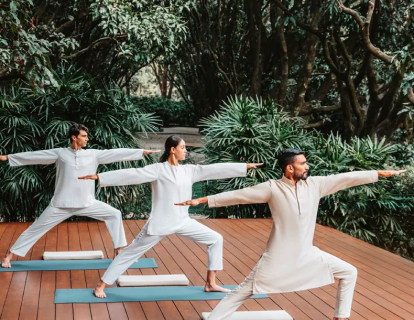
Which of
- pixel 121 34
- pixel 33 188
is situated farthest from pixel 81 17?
pixel 33 188

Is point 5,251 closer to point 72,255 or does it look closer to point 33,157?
point 72,255

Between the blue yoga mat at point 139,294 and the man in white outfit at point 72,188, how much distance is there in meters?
0.83

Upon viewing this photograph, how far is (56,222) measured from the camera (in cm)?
561

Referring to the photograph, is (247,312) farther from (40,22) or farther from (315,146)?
(40,22)

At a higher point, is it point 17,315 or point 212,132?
point 212,132

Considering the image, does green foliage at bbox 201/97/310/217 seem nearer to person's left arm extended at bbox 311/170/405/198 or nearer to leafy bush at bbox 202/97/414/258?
leafy bush at bbox 202/97/414/258

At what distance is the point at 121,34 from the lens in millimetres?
9531

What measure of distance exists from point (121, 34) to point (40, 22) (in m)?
1.44

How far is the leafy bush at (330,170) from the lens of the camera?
27.1 ft

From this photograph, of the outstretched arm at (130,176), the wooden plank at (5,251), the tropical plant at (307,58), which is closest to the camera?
the outstretched arm at (130,176)

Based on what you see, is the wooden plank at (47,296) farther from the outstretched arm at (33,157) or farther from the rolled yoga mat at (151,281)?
the outstretched arm at (33,157)

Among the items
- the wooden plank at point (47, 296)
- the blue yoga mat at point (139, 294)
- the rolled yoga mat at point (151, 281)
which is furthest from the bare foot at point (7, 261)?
the rolled yoga mat at point (151, 281)

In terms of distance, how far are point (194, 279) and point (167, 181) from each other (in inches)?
44.4

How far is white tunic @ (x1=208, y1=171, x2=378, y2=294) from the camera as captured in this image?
12.6ft
